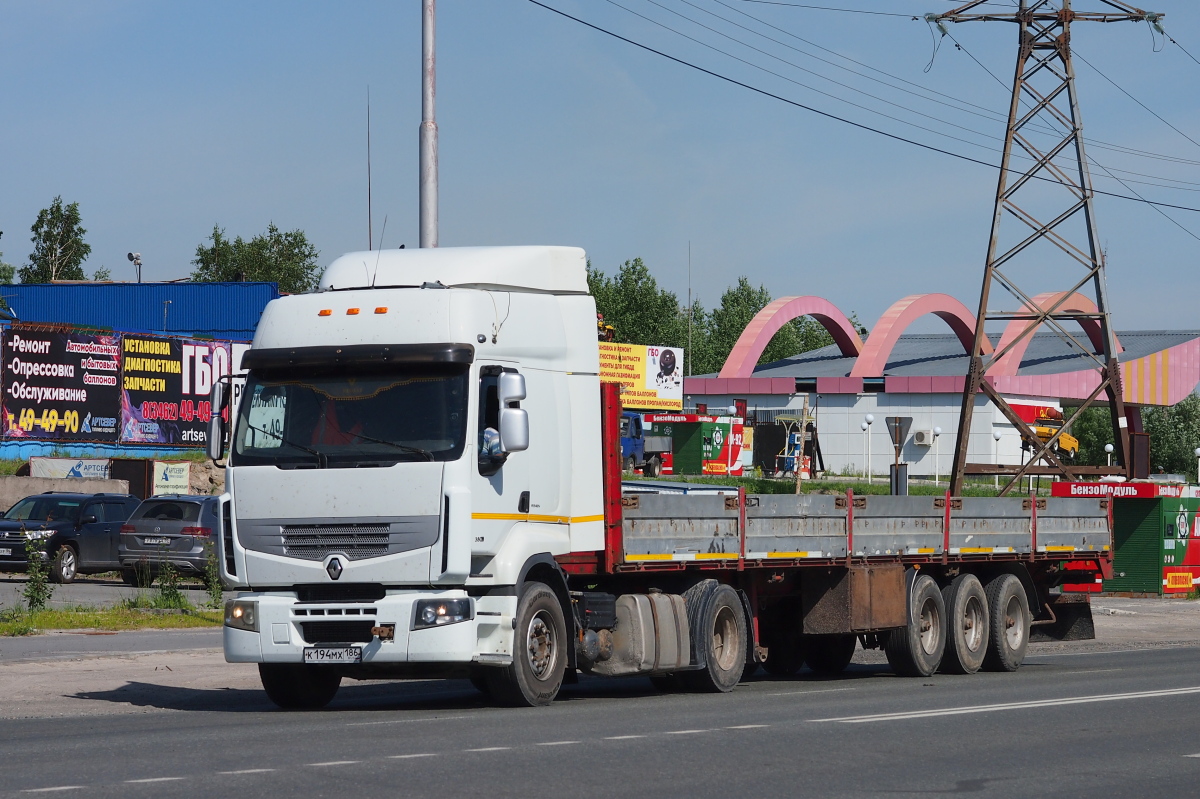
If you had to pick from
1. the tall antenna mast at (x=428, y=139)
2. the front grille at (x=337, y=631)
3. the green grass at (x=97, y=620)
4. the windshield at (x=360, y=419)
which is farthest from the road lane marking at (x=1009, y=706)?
the green grass at (x=97, y=620)

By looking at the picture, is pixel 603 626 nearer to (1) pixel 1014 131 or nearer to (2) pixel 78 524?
(2) pixel 78 524

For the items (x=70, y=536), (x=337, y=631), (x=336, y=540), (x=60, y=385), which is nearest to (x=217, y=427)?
(x=336, y=540)

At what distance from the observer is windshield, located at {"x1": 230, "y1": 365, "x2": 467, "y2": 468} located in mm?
12031

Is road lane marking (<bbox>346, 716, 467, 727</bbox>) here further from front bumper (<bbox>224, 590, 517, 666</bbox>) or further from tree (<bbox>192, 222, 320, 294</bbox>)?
tree (<bbox>192, 222, 320, 294</bbox>)

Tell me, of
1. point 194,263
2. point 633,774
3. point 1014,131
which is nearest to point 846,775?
point 633,774

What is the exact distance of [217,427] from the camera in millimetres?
12562

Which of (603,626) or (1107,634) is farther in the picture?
(1107,634)

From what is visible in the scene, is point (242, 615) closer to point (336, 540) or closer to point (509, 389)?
point (336, 540)

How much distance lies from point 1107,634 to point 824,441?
44967 millimetres

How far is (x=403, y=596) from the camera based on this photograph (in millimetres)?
11938

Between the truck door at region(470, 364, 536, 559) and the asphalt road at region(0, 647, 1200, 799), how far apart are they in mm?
1396

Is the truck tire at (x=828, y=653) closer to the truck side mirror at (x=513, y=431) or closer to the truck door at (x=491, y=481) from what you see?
the truck door at (x=491, y=481)

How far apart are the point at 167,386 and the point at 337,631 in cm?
3932

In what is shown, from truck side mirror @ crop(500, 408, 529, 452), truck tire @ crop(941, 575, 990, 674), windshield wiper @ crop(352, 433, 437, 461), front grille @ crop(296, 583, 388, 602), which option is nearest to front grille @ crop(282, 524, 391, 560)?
front grille @ crop(296, 583, 388, 602)
